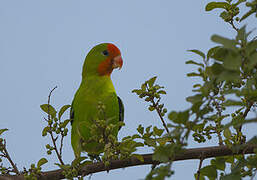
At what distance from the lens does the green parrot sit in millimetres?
3177

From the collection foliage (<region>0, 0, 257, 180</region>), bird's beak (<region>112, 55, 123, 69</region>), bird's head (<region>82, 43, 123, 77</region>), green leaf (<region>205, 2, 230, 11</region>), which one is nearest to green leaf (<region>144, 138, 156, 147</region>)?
foliage (<region>0, 0, 257, 180</region>)

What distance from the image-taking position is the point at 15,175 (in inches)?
86.3

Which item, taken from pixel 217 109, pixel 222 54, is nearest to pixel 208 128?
pixel 217 109

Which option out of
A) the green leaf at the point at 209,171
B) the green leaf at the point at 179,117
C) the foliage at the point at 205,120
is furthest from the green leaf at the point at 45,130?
the green leaf at the point at 179,117

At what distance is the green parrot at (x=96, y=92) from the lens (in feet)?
10.4

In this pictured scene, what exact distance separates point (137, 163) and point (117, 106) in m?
1.21

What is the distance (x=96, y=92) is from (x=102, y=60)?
54 centimetres

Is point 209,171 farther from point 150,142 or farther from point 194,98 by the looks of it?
point 194,98

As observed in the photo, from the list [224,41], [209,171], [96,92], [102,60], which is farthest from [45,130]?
[102,60]

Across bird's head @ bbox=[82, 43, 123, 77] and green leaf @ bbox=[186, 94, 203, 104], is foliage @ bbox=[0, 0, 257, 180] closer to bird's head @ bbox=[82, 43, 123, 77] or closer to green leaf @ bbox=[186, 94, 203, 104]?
green leaf @ bbox=[186, 94, 203, 104]

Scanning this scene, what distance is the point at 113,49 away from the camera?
12.6ft

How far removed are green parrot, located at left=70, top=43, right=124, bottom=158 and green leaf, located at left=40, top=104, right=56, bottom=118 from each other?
2.35 feet

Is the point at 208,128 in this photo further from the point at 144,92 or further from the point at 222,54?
the point at 222,54

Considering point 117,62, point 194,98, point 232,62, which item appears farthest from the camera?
point 117,62
